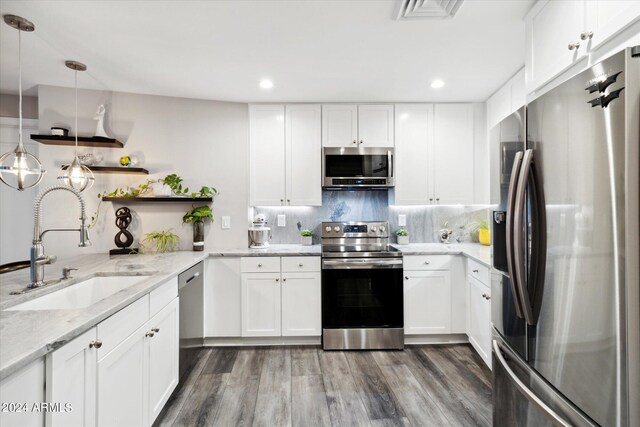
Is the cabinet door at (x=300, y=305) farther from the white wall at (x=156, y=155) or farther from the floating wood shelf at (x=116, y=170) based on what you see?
the floating wood shelf at (x=116, y=170)

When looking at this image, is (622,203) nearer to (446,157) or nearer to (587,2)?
Result: (587,2)

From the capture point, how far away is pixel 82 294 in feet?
6.26

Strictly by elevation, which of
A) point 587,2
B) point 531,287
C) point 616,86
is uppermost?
point 587,2

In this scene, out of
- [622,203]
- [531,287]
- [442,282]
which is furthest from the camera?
[442,282]

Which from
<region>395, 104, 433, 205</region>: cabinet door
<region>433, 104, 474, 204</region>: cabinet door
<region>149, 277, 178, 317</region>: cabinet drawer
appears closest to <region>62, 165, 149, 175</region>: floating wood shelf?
<region>149, 277, 178, 317</region>: cabinet drawer

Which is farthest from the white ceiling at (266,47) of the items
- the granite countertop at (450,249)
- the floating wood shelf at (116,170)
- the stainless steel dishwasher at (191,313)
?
the stainless steel dishwasher at (191,313)

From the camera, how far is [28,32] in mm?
1923

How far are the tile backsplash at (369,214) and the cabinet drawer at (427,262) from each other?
0.58m

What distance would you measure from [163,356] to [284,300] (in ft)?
3.98

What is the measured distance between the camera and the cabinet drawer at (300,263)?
294 cm

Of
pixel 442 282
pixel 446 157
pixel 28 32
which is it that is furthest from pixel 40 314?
pixel 446 157

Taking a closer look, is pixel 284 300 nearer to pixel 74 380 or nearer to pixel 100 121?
pixel 74 380

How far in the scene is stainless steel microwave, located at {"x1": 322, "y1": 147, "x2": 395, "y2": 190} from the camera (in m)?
3.17

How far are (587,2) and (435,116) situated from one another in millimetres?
1972
